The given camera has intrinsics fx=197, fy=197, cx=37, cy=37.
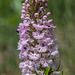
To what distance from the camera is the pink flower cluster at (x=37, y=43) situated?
330 centimetres

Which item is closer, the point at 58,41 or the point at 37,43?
the point at 37,43

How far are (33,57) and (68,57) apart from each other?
4.76 m

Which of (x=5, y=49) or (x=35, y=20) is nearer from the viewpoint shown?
(x=35, y=20)

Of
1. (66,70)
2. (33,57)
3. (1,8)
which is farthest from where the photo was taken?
(1,8)

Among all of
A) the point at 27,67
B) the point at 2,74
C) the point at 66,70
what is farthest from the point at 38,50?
the point at 2,74

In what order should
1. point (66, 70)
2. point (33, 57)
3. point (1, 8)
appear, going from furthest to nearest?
1. point (1, 8)
2. point (66, 70)
3. point (33, 57)


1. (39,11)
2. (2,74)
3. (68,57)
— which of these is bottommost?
(2,74)

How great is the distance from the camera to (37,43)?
3.39m

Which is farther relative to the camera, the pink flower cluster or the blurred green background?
the blurred green background

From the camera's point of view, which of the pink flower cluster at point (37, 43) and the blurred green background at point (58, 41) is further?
the blurred green background at point (58, 41)

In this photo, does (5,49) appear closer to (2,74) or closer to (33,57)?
(2,74)

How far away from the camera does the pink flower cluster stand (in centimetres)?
330

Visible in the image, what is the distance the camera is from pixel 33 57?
3262 mm

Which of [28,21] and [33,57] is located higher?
[28,21]
